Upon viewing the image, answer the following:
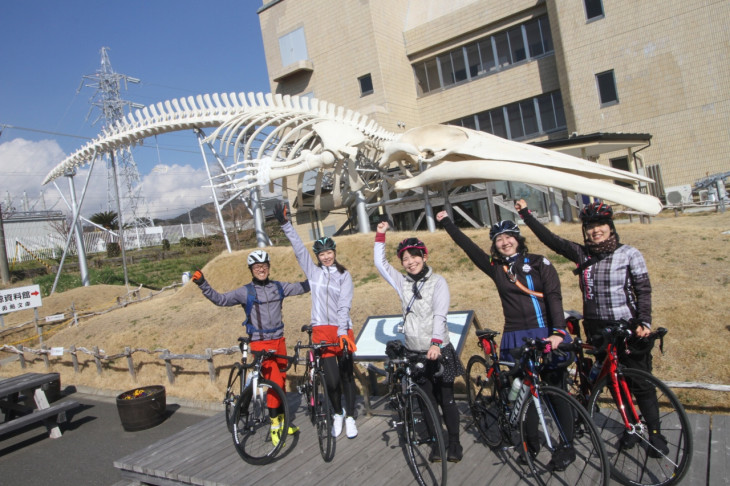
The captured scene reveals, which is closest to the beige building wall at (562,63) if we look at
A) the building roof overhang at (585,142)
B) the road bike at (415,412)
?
the building roof overhang at (585,142)

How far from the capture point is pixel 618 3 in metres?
20.0

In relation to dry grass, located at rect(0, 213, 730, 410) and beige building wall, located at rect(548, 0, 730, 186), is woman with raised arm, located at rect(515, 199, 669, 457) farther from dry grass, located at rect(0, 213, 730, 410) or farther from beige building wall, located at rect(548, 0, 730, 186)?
beige building wall, located at rect(548, 0, 730, 186)

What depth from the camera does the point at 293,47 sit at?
88.9 feet

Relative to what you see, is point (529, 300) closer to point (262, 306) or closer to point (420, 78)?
point (262, 306)

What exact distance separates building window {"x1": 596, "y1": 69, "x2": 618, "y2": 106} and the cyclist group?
1940 cm

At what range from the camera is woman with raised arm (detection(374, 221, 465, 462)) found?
13.7 ft

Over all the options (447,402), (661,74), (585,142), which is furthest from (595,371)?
(661,74)

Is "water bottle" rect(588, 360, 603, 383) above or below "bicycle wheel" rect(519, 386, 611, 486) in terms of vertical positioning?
above

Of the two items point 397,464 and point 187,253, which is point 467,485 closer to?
point 397,464

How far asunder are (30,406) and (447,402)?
335 inches

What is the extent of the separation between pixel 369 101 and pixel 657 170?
42.9ft

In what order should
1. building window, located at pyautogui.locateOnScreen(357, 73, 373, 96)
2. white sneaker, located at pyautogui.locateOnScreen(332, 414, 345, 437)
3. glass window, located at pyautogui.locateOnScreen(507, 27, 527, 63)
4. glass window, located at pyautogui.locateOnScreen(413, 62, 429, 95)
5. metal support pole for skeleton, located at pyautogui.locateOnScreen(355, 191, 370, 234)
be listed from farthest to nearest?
glass window, located at pyautogui.locateOnScreen(413, 62, 429, 95) < building window, located at pyautogui.locateOnScreen(357, 73, 373, 96) < glass window, located at pyautogui.locateOnScreen(507, 27, 527, 63) < metal support pole for skeleton, located at pyautogui.locateOnScreen(355, 191, 370, 234) < white sneaker, located at pyautogui.locateOnScreen(332, 414, 345, 437)

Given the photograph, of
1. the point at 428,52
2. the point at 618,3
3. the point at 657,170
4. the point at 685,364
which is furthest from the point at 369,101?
the point at 685,364


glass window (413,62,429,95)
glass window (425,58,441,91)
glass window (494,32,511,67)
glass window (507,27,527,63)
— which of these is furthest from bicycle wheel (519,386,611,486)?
glass window (413,62,429,95)
